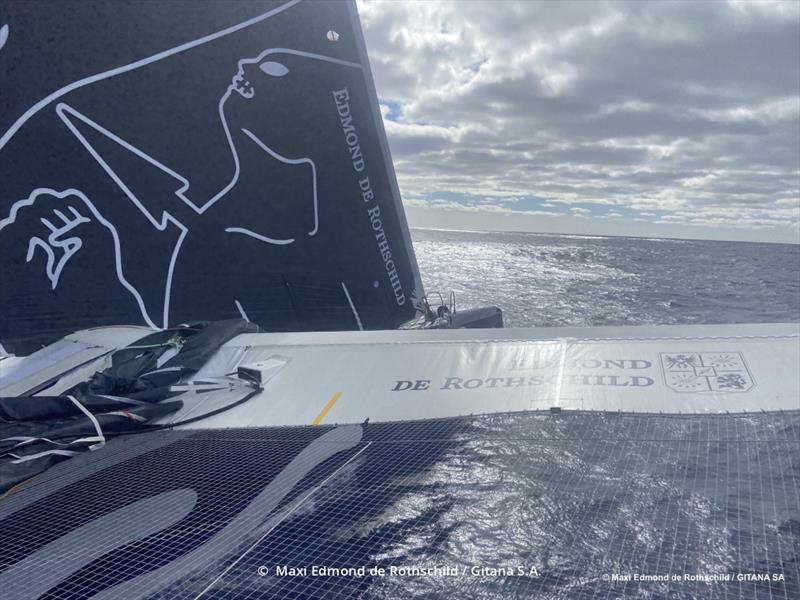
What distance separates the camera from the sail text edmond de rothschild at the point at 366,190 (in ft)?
21.6

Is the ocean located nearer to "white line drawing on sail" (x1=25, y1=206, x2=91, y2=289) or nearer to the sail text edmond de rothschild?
the sail text edmond de rothschild

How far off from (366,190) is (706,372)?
4.90 meters

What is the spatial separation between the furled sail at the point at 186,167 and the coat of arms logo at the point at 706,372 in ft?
13.4

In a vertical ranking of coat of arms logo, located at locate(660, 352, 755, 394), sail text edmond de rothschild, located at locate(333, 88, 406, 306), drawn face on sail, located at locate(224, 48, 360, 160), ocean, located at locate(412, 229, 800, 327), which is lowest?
ocean, located at locate(412, 229, 800, 327)

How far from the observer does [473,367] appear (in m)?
3.15

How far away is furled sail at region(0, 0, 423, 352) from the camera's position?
14.7 feet

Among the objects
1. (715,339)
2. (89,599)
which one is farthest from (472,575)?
(715,339)

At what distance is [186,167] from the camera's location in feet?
17.4

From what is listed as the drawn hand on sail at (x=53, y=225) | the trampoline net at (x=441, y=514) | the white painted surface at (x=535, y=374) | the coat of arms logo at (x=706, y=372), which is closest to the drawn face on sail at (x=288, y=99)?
the drawn hand on sail at (x=53, y=225)

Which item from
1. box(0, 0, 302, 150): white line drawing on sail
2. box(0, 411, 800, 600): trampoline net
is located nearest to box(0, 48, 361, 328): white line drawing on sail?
box(0, 0, 302, 150): white line drawing on sail

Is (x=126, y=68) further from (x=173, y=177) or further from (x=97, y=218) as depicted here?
(x=97, y=218)

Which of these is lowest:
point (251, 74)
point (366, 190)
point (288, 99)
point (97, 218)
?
point (366, 190)

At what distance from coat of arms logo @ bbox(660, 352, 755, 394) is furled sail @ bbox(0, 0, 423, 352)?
4090mm

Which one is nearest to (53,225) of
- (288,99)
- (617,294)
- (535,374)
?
(288,99)
